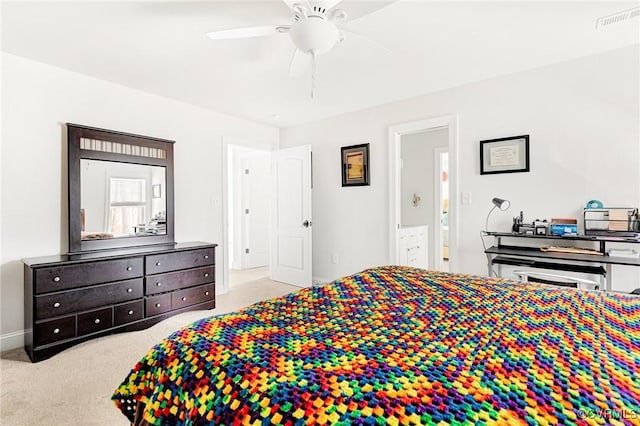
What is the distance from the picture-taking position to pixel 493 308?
1275 millimetres

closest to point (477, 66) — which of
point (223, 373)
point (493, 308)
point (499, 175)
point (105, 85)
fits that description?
point (499, 175)

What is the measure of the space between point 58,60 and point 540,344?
3836 millimetres

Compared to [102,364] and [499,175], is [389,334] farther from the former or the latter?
[499,175]

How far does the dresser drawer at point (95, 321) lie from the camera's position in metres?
2.67

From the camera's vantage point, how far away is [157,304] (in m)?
3.19

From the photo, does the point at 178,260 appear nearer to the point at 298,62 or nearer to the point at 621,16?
the point at 298,62

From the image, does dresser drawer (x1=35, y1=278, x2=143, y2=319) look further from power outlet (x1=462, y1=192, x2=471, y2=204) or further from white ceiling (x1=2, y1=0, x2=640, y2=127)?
power outlet (x1=462, y1=192, x2=471, y2=204)

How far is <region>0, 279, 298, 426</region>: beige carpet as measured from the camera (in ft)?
5.92

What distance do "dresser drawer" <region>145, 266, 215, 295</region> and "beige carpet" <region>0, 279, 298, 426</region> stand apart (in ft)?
1.21

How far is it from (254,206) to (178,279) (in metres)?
2.92

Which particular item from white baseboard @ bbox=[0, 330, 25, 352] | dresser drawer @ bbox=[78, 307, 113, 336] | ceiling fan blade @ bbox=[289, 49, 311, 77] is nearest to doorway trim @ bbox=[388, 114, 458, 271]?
ceiling fan blade @ bbox=[289, 49, 311, 77]

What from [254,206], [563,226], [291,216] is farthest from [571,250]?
[254,206]

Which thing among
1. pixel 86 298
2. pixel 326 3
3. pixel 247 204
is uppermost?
pixel 326 3

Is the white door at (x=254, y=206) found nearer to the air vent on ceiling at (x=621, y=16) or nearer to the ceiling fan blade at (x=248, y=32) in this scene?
the ceiling fan blade at (x=248, y=32)
